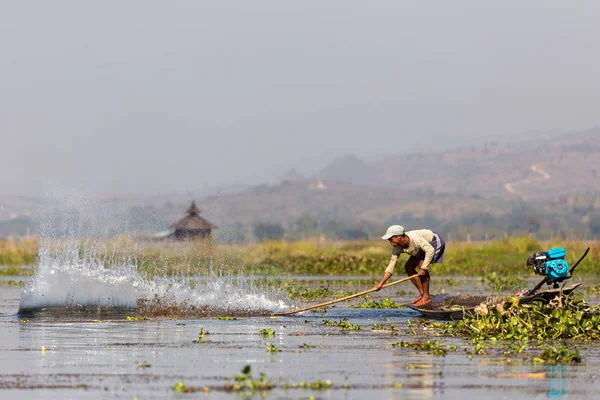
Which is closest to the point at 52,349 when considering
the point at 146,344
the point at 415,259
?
the point at 146,344

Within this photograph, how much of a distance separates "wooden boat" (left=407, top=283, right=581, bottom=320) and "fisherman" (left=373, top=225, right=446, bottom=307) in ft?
0.94

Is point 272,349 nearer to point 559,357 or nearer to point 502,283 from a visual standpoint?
point 559,357

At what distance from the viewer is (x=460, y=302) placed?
73.3 ft

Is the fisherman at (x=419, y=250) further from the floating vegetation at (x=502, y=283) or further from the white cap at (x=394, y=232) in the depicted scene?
the floating vegetation at (x=502, y=283)

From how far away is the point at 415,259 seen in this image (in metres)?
22.8

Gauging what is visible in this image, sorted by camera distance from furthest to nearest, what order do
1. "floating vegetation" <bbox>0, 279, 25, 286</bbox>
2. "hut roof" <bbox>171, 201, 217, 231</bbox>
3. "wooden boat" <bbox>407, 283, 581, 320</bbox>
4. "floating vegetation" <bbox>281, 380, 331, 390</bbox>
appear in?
1. "hut roof" <bbox>171, 201, 217, 231</bbox>
2. "floating vegetation" <bbox>0, 279, 25, 286</bbox>
3. "wooden boat" <bbox>407, 283, 581, 320</bbox>
4. "floating vegetation" <bbox>281, 380, 331, 390</bbox>

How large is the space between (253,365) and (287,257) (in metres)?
42.0

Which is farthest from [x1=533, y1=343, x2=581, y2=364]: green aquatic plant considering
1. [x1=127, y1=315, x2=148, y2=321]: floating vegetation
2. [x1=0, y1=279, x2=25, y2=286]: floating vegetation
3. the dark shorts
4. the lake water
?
[x1=0, y1=279, x2=25, y2=286]: floating vegetation

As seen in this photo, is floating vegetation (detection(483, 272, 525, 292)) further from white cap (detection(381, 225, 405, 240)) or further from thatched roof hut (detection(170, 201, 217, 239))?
thatched roof hut (detection(170, 201, 217, 239))

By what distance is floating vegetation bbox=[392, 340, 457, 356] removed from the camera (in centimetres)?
1591

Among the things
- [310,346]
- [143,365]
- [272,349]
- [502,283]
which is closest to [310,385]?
[143,365]

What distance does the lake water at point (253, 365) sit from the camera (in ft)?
40.7

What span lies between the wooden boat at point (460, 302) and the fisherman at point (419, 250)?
29 centimetres

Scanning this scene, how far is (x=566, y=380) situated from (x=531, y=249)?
4602 cm
